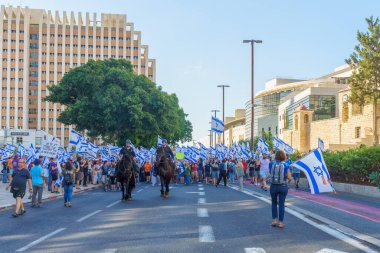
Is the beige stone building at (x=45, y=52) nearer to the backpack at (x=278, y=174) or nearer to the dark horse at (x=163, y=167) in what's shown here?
the dark horse at (x=163, y=167)

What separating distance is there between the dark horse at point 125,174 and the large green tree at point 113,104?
31.4 metres

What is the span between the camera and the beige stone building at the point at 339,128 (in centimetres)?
4725

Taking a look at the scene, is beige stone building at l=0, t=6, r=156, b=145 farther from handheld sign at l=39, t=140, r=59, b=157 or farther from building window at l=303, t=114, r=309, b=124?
handheld sign at l=39, t=140, r=59, b=157

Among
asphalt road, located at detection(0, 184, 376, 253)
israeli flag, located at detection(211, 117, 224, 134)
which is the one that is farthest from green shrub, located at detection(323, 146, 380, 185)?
israeli flag, located at detection(211, 117, 224, 134)

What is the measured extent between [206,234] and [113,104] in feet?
137

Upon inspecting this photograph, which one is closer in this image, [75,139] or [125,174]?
[125,174]

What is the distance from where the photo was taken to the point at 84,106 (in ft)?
172

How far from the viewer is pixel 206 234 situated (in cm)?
1098

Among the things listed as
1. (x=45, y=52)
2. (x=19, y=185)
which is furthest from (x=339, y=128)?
(x=45, y=52)

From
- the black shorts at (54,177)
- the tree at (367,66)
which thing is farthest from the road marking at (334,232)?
the tree at (367,66)

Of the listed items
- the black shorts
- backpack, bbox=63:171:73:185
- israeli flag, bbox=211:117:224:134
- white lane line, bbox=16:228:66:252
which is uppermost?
israeli flag, bbox=211:117:224:134

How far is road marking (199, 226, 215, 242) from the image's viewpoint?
10.3 meters

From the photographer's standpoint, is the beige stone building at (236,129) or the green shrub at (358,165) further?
the beige stone building at (236,129)

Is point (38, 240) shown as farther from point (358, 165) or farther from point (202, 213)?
point (358, 165)
